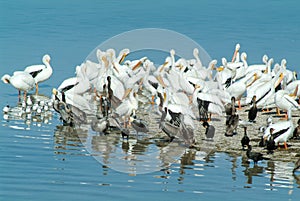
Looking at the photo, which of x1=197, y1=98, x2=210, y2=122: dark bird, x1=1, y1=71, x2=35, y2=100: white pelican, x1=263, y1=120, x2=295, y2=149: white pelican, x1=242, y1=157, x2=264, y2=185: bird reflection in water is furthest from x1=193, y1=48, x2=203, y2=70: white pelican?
x1=242, y1=157, x2=264, y2=185: bird reflection in water

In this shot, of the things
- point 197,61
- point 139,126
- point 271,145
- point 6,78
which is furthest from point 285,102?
point 6,78

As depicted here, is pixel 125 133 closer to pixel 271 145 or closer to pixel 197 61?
pixel 271 145

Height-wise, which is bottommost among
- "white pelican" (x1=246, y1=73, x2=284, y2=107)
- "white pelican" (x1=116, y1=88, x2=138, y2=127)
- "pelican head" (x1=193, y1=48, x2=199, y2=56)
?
"white pelican" (x1=116, y1=88, x2=138, y2=127)

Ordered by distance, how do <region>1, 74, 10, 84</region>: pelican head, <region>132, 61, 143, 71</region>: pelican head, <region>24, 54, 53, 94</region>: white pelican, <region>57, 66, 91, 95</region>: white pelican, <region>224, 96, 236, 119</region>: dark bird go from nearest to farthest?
<region>224, 96, 236, 119</region>: dark bird → <region>57, 66, 91, 95</region>: white pelican → <region>1, 74, 10, 84</region>: pelican head → <region>24, 54, 53, 94</region>: white pelican → <region>132, 61, 143, 71</region>: pelican head

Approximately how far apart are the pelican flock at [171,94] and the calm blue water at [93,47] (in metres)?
0.50

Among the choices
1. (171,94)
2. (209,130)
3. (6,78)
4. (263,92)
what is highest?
(6,78)

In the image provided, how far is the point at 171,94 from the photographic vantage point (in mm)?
12977

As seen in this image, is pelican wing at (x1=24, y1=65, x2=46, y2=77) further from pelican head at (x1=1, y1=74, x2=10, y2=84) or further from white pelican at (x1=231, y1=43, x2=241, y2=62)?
white pelican at (x1=231, y1=43, x2=241, y2=62)

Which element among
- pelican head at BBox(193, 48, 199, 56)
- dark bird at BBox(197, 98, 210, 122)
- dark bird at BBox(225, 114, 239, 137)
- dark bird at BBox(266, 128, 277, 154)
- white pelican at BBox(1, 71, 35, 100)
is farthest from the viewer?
pelican head at BBox(193, 48, 199, 56)

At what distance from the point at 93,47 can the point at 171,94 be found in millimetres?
7625

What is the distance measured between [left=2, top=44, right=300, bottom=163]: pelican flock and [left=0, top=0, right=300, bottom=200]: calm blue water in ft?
1.65

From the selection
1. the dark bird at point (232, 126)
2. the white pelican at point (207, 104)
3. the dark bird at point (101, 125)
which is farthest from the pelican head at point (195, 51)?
the dark bird at point (101, 125)

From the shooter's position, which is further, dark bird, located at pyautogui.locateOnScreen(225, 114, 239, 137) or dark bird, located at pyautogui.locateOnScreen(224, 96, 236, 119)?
dark bird, located at pyautogui.locateOnScreen(224, 96, 236, 119)

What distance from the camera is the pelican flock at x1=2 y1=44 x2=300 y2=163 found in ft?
39.1
